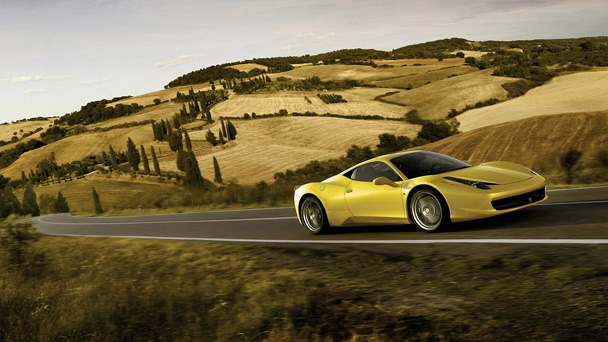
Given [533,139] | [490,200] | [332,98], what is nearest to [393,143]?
[533,139]

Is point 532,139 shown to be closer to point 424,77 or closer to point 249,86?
point 424,77

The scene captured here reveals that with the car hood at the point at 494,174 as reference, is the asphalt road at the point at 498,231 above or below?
below

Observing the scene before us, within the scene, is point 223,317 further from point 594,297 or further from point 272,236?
point 272,236

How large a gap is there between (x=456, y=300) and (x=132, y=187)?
90068mm

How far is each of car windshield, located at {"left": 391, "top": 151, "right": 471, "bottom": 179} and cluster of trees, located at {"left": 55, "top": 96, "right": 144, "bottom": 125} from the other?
148086mm

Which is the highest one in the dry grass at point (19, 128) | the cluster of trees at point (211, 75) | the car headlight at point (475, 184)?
the cluster of trees at point (211, 75)

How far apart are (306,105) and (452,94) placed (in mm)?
28682

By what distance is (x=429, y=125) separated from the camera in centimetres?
6544

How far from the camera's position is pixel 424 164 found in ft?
29.9

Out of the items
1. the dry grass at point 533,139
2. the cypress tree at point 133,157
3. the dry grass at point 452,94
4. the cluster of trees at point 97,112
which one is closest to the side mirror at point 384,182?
the dry grass at point 533,139

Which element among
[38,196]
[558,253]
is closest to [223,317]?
[558,253]

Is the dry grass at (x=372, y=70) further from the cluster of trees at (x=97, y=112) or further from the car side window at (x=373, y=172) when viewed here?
the car side window at (x=373, y=172)

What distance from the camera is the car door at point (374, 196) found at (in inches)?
345

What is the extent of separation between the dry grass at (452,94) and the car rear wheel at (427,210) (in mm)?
83421
